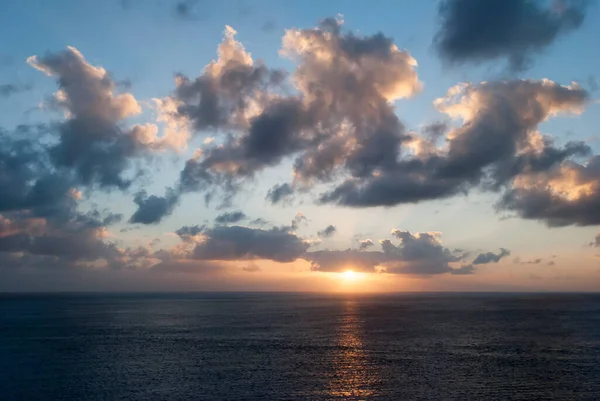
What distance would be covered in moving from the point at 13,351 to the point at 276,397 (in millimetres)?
62740

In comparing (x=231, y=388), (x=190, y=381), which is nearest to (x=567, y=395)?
(x=231, y=388)

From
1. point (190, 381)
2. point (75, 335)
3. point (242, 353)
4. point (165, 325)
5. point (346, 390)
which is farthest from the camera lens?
point (165, 325)

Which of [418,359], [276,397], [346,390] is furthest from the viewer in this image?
[418,359]

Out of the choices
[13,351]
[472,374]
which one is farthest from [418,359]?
[13,351]

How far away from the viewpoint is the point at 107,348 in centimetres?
10269

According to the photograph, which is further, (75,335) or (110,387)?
(75,335)

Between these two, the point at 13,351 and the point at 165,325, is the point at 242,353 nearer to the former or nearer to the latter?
the point at 13,351

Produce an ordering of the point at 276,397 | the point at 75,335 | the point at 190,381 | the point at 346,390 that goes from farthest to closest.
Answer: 1. the point at 75,335
2. the point at 190,381
3. the point at 346,390
4. the point at 276,397

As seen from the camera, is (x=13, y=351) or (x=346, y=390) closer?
(x=346, y=390)

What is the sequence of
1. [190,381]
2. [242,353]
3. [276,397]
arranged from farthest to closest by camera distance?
[242,353]
[190,381]
[276,397]

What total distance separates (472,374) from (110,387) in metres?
51.8

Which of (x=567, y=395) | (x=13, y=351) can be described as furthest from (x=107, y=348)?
(x=567, y=395)

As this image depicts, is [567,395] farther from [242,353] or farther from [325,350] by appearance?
[242,353]

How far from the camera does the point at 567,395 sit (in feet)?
210
